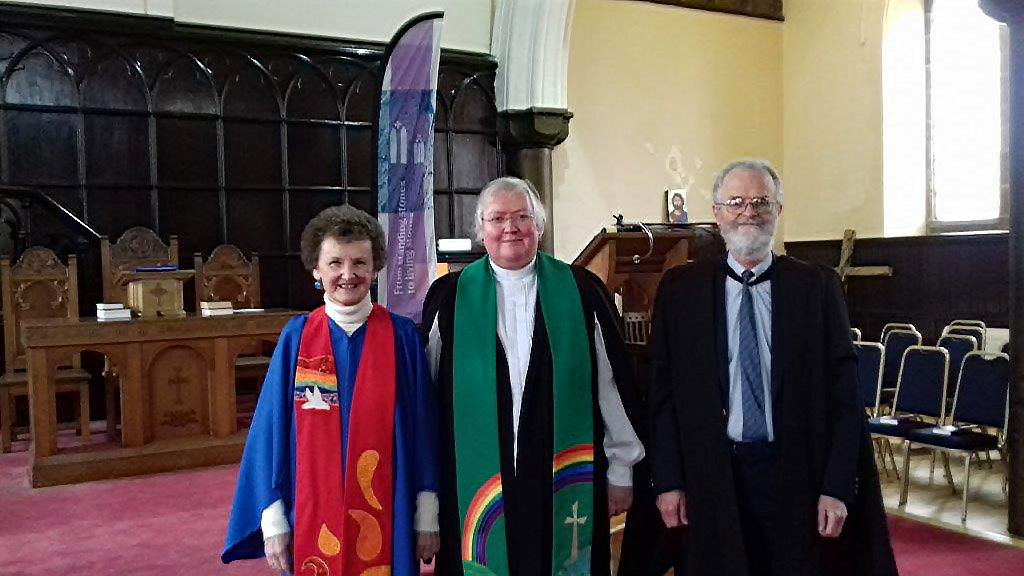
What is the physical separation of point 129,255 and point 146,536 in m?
3.50

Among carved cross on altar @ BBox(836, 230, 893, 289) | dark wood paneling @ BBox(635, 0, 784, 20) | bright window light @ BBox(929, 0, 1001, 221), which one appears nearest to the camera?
bright window light @ BBox(929, 0, 1001, 221)

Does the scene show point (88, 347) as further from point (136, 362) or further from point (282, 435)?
point (282, 435)

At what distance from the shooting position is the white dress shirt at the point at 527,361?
7.98 feet

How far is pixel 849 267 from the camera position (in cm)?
972

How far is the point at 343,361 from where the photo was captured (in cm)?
224

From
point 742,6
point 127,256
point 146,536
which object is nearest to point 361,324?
point 146,536

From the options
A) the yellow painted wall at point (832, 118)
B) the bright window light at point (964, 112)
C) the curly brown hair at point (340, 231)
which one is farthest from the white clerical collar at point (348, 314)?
the yellow painted wall at point (832, 118)

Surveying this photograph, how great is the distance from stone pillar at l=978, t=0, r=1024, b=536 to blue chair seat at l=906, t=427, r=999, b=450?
14.0 inches

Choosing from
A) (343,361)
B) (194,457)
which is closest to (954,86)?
(194,457)

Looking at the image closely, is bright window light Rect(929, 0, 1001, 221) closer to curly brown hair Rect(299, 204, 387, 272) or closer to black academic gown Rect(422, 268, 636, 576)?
black academic gown Rect(422, 268, 636, 576)

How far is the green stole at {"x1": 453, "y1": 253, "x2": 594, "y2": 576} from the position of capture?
238 centimetres

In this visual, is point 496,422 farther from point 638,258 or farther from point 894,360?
point 894,360

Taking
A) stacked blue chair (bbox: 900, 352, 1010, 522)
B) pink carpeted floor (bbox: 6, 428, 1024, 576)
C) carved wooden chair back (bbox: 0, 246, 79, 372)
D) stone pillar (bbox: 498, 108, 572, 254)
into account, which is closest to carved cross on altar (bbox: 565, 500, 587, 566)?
pink carpeted floor (bbox: 6, 428, 1024, 576)

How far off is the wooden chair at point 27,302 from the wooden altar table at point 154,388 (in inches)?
27.6
